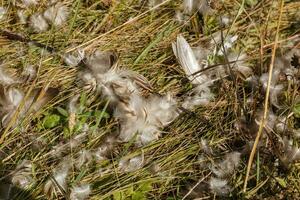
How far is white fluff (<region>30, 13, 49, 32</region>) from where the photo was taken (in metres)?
2.48

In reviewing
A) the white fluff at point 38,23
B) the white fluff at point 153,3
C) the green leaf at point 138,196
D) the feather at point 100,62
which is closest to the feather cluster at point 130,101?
the feather at point 100,62

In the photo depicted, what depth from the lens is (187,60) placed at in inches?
92.0

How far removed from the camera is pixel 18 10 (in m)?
2.53

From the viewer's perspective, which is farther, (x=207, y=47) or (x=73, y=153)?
(x=207, y=47)

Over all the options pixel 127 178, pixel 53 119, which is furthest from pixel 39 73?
pixel 127 178

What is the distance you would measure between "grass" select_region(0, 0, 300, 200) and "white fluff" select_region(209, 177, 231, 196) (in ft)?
0.09

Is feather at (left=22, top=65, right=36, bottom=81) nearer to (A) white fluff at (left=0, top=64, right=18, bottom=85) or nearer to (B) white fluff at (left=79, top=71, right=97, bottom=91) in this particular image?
(A) white fluff at (left=0, top=64, right=18, bottom=85)

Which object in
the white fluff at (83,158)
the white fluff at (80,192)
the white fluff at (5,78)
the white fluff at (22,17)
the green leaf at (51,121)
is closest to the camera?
the white fluff at (80,192)

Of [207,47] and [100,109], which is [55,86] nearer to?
[100,109]

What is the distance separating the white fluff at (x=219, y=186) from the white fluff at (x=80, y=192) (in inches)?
17.1

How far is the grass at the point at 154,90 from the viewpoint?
1.99 meters

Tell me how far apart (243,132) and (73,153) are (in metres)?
0.65

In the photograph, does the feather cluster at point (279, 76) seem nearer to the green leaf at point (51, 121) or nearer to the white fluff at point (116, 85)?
→ the white fluff at point (116, 85)

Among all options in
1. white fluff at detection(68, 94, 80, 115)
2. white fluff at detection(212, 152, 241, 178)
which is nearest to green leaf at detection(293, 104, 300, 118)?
white fluff at detection(212, 152, 241, 178)
